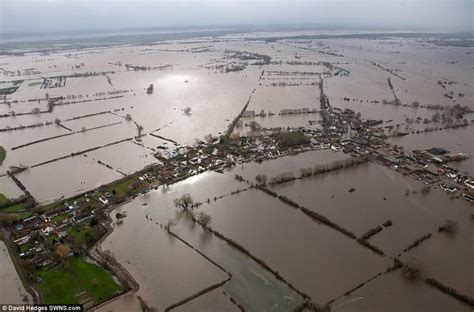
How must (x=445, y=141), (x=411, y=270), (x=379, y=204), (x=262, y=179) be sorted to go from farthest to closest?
(x=445, y=141), (x=262, y=179), (x=379, y=204), (x=411, y=270)

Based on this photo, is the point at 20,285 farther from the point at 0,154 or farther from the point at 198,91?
the point at 198,91

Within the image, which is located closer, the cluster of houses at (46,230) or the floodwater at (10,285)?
the floodwater at (10,285)

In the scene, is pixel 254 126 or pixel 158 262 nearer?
pixel 158 262

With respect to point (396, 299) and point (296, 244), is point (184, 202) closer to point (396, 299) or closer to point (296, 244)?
point (296, 244)

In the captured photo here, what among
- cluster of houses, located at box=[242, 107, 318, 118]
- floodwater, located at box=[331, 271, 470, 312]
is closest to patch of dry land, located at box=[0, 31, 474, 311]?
floodwater, located at box=[331, 271, 470, 312]

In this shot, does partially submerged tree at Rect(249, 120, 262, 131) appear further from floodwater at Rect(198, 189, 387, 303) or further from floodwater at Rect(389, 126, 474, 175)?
floodwater at Rect(198, 189, 387, 303)

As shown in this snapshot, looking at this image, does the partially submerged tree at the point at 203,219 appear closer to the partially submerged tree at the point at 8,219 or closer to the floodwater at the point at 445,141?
the partially submerged tree at the point at 8,219

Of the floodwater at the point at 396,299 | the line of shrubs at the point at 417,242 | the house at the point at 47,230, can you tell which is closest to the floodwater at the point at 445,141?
the line of shrubs at the point at 417,242

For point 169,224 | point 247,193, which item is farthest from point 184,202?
point 247,193
